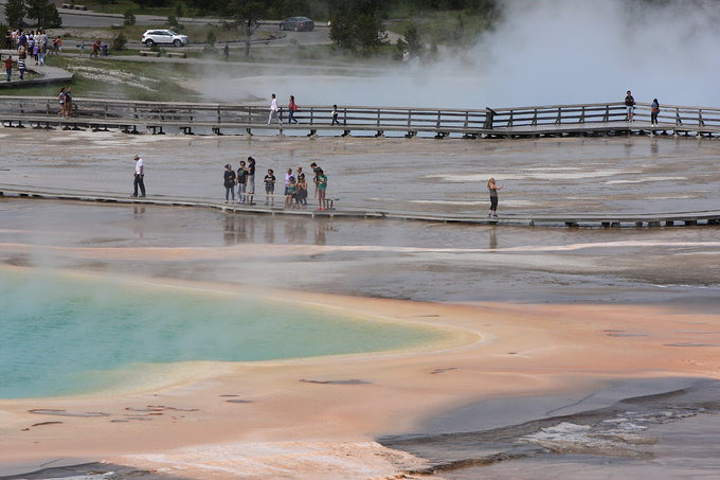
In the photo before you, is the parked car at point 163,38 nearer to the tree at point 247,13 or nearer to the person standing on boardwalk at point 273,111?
the tree at point 247,13

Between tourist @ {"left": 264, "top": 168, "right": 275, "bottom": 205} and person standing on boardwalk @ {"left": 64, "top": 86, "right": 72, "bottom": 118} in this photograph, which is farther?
person standing on boardwalk @ {"left": 64, "top": 86, "right": 72, "bottom": 118}

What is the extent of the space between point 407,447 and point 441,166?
36719 mm

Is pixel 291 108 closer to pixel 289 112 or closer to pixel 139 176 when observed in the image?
pixel 289 112

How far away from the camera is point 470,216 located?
40.5 m

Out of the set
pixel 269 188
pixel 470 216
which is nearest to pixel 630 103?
pixel 470 216

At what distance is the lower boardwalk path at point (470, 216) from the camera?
39062 millimetres

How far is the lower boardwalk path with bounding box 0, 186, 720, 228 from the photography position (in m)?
39.1

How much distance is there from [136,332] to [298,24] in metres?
76.8

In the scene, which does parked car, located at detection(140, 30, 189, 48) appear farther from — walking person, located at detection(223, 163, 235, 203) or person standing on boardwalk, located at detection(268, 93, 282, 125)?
walking person, located at detection(223, 163, 235, 203)

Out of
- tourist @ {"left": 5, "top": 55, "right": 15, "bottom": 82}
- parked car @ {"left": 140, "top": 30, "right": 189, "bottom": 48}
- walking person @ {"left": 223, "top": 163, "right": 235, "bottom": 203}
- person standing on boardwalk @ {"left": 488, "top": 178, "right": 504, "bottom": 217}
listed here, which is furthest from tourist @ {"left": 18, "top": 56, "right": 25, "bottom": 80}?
person standing on boardwalk @ {"left": 488, "top": 178, "right": 504, "bottom": 217}

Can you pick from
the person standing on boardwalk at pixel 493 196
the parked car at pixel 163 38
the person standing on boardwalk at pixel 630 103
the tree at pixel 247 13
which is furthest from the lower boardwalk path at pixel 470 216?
the tree at pixel 247 13

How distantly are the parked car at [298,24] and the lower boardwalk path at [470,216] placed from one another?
58.0m

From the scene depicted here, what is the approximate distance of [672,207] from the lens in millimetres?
41938

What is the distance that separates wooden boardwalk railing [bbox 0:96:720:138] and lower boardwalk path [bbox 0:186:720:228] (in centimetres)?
1877
